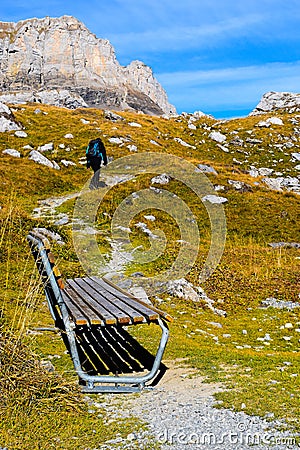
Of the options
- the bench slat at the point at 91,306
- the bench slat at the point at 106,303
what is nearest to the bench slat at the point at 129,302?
the bench slat at the point at 106,303

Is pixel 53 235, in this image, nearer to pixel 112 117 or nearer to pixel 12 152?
pixel 12 152

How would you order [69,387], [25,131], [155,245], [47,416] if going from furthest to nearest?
[25,131], [155,245], [69,387], [47,416]

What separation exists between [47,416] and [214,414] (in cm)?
201

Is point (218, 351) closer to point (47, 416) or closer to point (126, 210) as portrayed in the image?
point (47, 416)

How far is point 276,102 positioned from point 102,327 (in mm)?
82490

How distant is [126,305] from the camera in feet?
25.2

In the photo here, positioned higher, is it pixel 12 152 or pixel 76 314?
pixel 12 152

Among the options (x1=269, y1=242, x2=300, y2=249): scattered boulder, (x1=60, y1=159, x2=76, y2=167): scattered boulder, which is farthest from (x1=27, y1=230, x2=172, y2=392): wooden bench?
(x1=60, y1=159, x2=76, y2=167): scattered boulder

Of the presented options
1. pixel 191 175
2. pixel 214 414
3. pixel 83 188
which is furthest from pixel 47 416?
pixel 191 175

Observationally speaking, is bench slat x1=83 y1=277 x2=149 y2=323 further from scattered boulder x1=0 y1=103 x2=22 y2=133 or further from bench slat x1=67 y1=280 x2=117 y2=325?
scattered boulder x1=0 y1=103 x2=22 y2=133

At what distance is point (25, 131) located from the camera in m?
42.0

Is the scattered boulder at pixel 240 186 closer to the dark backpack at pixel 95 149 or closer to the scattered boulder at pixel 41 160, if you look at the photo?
the dark backpack at pixel 95 149

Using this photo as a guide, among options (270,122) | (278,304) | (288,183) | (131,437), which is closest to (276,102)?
(270,122)

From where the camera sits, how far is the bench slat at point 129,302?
6.86 meters
